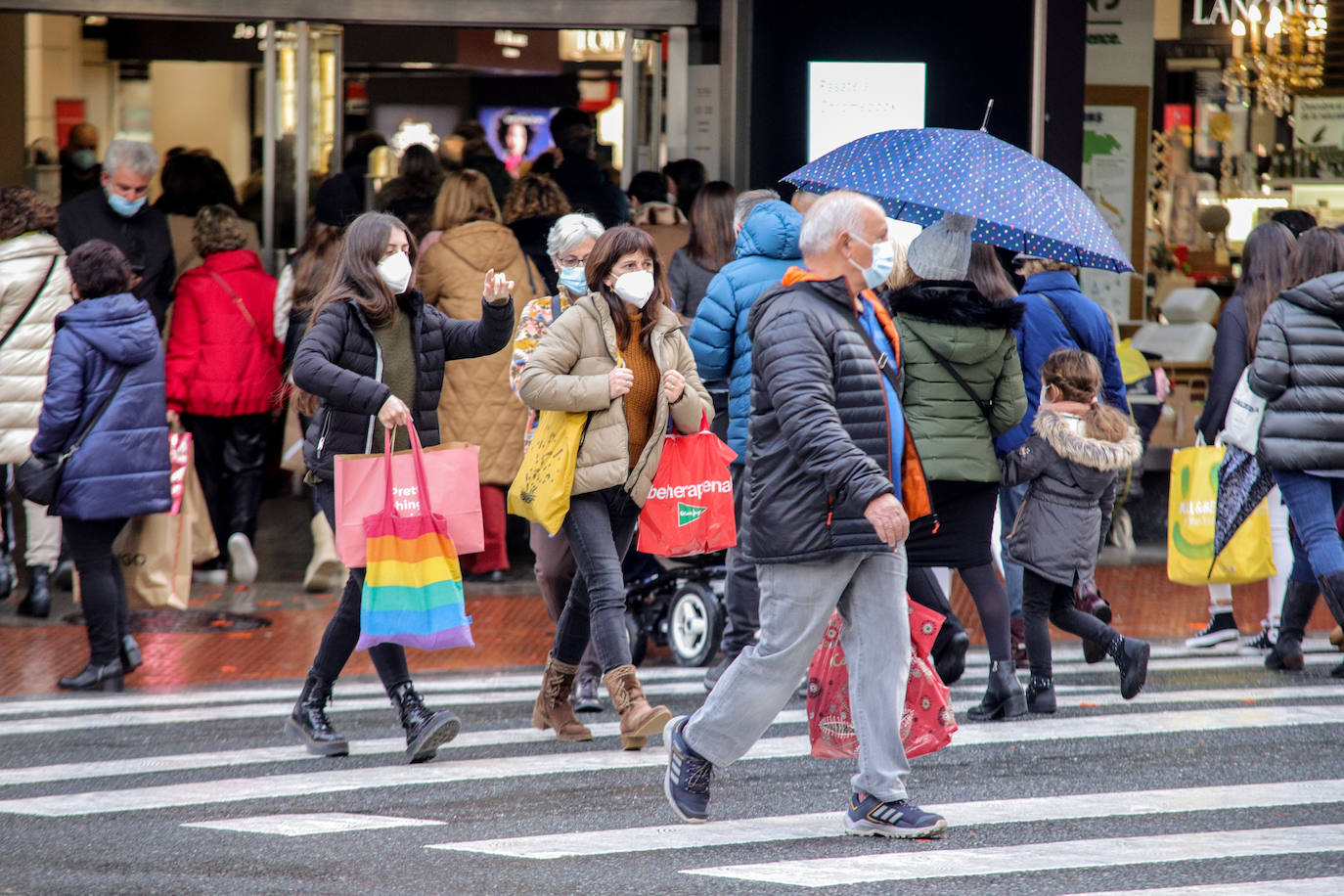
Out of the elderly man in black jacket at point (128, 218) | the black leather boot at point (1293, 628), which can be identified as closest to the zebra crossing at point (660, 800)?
the black leather boot at point (1293, 628)

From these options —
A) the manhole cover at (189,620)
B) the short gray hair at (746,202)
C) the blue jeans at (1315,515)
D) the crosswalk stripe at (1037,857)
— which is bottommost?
the manhole cover at (189,620)

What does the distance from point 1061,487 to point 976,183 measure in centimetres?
150

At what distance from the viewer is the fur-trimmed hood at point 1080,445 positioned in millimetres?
7699

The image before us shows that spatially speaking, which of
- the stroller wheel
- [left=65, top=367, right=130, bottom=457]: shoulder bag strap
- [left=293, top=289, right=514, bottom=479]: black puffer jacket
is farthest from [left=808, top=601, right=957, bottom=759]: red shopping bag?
[left=65, top=367, right=130, bottom=457]: shoulder bag strap

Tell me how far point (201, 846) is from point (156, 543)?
3484 millimetres

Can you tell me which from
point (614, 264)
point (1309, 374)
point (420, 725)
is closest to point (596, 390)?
point (614, 264)

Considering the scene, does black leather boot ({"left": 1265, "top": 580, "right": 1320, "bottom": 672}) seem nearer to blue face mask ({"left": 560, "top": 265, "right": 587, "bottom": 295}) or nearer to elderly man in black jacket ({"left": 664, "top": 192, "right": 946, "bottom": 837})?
blue face mask ({"left": 560, "top": 265, "right": 587, "bottom": 295})

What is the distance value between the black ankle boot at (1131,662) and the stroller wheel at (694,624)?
74.3 inches

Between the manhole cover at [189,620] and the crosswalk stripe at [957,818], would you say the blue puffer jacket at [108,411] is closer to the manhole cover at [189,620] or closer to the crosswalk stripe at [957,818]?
the manhole cover at [189,620]

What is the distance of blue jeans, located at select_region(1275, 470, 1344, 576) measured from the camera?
8391mm

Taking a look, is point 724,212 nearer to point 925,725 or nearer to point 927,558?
point 927,558

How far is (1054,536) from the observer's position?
25.5ft

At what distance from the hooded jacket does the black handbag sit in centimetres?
386

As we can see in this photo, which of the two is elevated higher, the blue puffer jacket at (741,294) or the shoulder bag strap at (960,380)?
the blue puffer jacket at (741,294)
